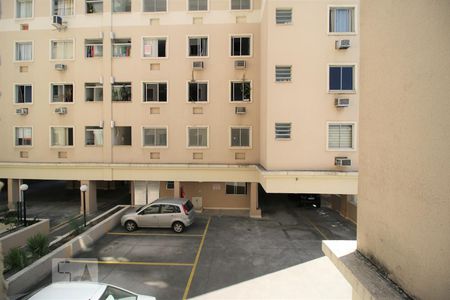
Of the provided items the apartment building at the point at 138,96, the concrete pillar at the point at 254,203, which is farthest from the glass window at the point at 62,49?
the concrete pillar at the point at 254,203

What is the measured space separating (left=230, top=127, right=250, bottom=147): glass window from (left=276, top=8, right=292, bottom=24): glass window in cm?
694

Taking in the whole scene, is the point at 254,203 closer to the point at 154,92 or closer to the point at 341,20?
the point at 154,92

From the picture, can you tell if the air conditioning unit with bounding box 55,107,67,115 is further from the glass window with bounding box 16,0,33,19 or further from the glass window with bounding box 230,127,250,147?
the glass window with bounding box 230,127,250,147

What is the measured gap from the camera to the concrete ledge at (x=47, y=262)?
26.1ft

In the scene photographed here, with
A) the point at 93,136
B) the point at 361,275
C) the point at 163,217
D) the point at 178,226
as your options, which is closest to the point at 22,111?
the point at 93,136

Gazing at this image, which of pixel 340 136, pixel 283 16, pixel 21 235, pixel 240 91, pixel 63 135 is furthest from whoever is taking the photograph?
pixel 63 135

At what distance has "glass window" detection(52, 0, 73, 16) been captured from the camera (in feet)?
57.6

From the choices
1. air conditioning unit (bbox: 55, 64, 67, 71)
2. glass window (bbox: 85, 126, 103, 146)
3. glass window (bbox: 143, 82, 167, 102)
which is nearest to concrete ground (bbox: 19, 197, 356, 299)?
glass window (bbox: 85, 126, 103, 146)

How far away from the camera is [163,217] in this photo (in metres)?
13.7

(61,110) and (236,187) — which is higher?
(61,110)

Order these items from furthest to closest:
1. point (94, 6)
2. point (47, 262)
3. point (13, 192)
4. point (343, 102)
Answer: point (13, 192)
point (94, 6)
point (343, 102)
point (47, 262)

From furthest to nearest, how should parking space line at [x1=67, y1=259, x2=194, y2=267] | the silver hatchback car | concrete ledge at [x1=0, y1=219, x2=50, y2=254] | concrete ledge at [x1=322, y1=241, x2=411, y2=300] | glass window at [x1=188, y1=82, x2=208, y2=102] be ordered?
glass window at [x1=188, y1=82, x2=208, y2=102]
the silver hatchback car
concrete ledge at [x1=0, y1=219, x2=50, y2=254]
parking space line at [x1=67, y1=259, x2=194, y2=267]
concrete ledge at [x1=322, y1=241, x2=411, y2=300]

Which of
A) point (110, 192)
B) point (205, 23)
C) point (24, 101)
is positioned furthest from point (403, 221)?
point (110, 192)

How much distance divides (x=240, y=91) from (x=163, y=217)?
9.78m
